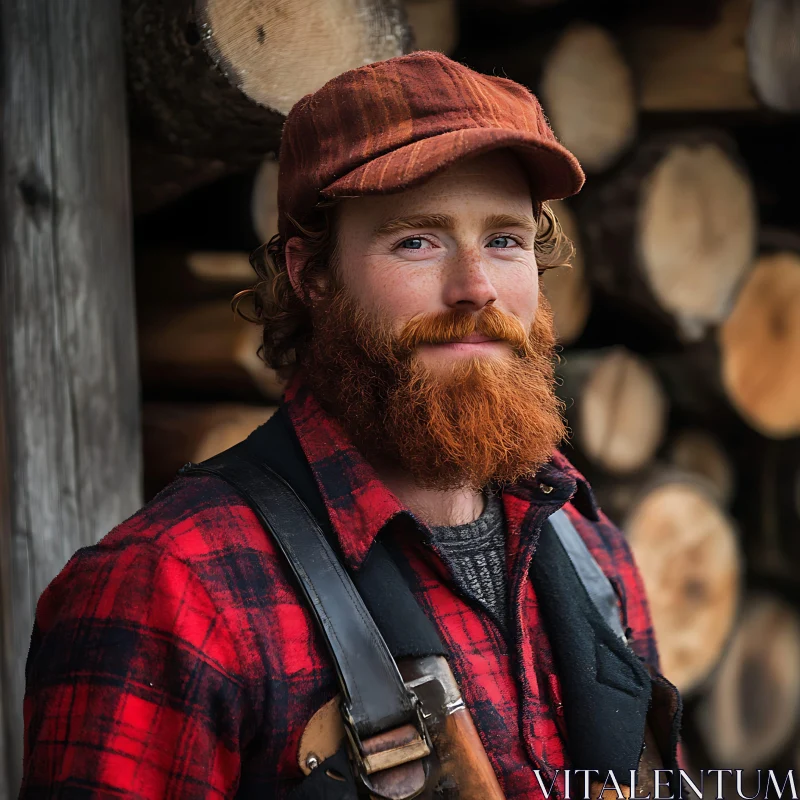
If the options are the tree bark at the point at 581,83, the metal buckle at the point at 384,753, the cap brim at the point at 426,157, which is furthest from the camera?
the tree bark at the point at 581,83

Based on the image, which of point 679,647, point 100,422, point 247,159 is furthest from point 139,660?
point 679,647

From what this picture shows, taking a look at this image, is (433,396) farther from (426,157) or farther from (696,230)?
(696,230)

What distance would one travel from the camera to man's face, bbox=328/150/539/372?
129cm

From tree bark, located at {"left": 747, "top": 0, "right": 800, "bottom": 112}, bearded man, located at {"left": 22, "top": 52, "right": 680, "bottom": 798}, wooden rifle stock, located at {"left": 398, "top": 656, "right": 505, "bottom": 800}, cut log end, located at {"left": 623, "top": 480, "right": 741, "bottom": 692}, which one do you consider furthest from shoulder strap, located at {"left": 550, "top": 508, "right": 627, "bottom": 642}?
tree bark, located at {"left": 747, "top": 0, "right": 800, "bottom": 112}

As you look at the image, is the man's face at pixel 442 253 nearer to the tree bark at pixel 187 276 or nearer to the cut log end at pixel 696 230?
the tree bark at pixel 187 276

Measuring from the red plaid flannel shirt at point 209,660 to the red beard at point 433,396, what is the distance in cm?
10

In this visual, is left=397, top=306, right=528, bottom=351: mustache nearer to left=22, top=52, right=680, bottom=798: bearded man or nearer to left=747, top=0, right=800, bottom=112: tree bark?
left=22, top=52, right=680, bottom=798: bearded man

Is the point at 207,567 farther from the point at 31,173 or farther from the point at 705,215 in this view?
the point at 705,215

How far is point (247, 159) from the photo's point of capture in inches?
72.5

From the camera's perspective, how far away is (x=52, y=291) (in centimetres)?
175

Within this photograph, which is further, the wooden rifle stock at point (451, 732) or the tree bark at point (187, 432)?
the tree bark at point (187, 432)

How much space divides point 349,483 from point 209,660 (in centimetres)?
32

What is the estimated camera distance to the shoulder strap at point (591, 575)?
144 cm

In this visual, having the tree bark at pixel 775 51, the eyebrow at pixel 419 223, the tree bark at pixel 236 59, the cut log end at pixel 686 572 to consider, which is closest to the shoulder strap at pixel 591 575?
the eyebrow at pixel 419 223
